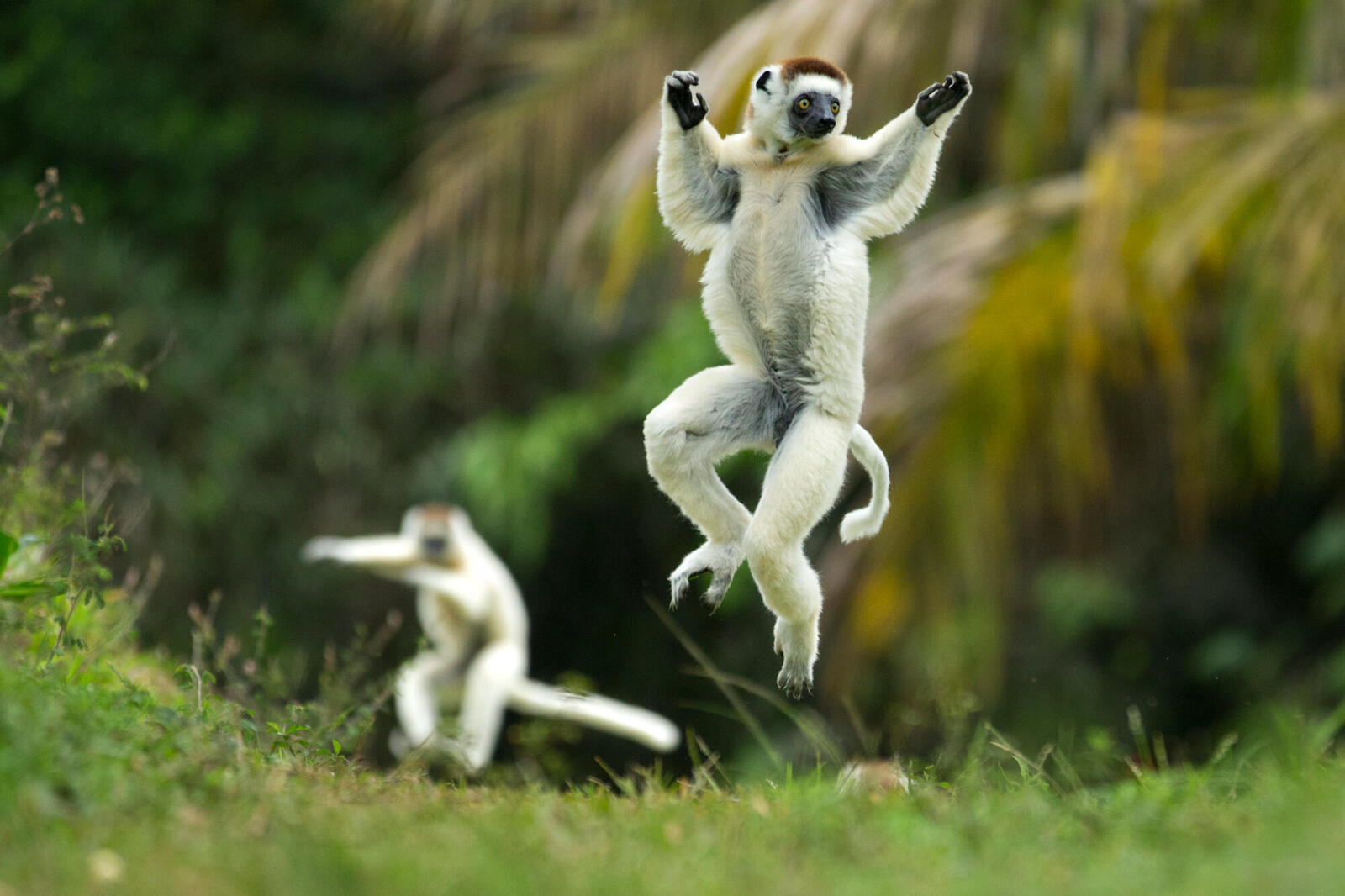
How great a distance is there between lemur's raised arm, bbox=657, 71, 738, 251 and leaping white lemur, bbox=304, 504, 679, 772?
7748 millimetres

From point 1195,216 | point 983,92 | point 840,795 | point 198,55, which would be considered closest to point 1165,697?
point 983,92

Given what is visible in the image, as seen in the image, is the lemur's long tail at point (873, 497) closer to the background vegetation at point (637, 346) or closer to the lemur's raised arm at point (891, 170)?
the lemur's raised arm at point (891, 170)

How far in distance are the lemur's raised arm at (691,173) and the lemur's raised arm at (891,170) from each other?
268 millimetres

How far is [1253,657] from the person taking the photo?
11320 millimetres

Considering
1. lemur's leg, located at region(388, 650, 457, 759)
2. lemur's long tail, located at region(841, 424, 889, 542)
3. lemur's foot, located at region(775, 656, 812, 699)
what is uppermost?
lemur's long tail, located at region(841, 424, 889, 542)

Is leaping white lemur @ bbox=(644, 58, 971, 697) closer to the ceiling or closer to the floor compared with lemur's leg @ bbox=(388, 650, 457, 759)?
closer to the ceiling

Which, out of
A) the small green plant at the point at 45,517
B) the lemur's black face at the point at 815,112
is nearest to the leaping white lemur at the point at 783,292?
the lemur's black face at the point at 815,112

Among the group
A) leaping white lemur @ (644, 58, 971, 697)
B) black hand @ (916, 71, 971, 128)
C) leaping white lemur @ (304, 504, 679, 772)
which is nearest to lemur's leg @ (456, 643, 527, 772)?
leaping white lemur @ (304, 504, 679, 772)

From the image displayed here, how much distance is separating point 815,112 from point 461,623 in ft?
31.4

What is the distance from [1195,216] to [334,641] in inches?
409

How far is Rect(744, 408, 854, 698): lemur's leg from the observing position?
3586 millimetres

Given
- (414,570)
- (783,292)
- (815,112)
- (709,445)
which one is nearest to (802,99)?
(815,112)

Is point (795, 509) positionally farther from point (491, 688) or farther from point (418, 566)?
point (418, 566)

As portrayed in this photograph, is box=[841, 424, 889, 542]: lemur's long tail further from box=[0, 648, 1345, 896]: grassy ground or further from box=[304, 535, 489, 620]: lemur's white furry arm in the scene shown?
box=[304, 535, 489, 620]: lemur's white furry arm
